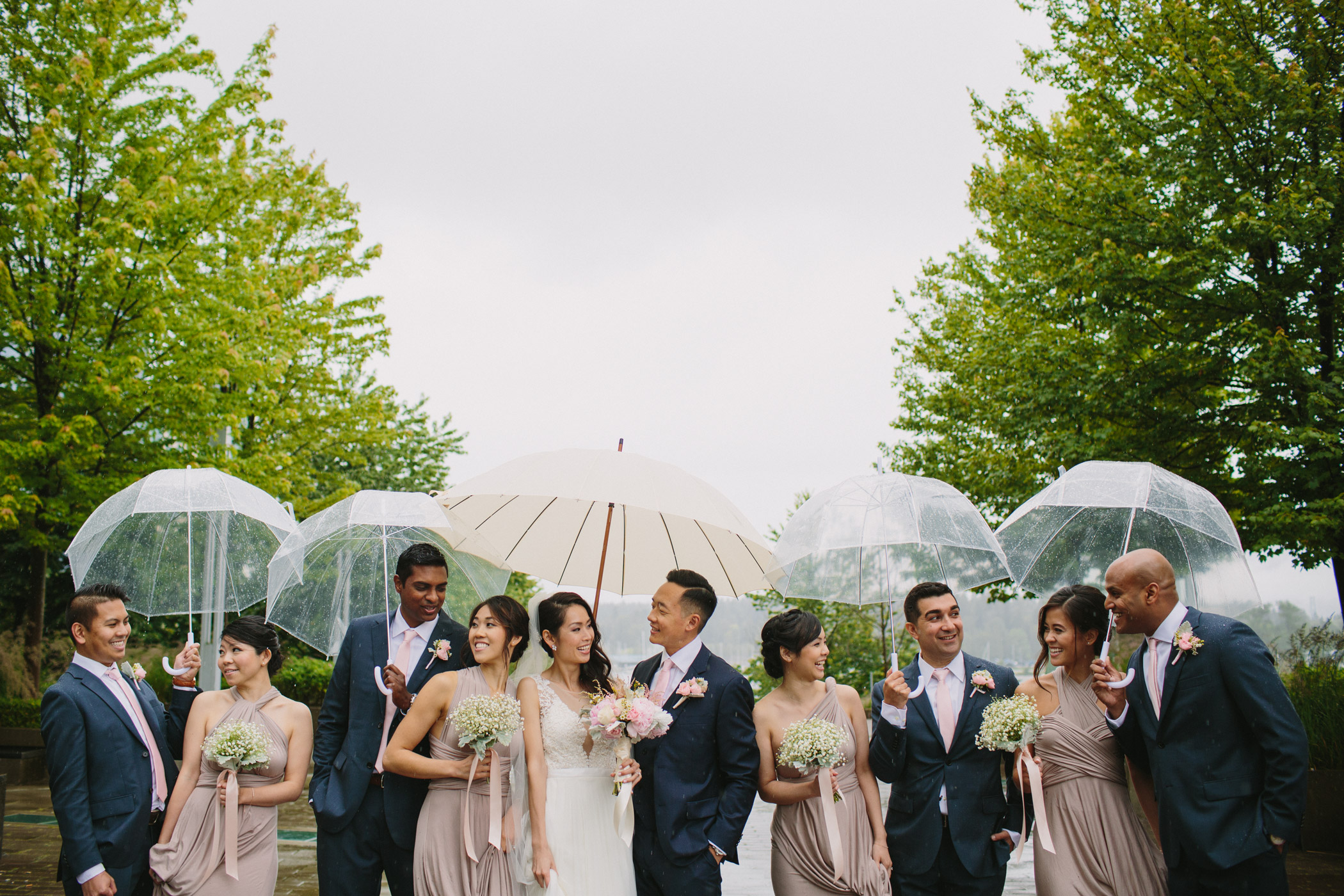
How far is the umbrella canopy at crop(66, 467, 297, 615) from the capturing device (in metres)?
5.24

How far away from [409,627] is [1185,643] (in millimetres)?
3716

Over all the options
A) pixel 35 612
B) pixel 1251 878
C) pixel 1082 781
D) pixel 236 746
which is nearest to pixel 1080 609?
pixel 1082 781

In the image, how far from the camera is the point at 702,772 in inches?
176

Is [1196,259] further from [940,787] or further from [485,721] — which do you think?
[485,721]

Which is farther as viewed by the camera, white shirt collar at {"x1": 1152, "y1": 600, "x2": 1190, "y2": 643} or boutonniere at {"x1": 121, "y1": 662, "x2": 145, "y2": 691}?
boutonniere at {"x1": 121, "y1": 662, "x2": 145, "y2": 691}

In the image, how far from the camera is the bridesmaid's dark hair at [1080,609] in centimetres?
466

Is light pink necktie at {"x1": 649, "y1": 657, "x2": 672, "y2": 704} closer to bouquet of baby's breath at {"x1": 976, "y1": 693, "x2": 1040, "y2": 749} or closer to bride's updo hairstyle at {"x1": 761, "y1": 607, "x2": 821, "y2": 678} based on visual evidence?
bride's updo hairstyle at {"x1": 761, "y1": 607, "x2": 821, "y2": 678}

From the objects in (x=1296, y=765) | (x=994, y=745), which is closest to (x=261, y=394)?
(x=994, y=745)

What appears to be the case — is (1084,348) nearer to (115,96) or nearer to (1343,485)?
(1343,485)

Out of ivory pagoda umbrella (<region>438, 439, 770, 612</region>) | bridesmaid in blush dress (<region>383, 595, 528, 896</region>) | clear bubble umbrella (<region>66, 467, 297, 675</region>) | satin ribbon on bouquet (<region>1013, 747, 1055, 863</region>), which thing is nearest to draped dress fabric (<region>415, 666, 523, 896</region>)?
bridesmaid in blush dress (<region>383, 595, 528, 896</region>)

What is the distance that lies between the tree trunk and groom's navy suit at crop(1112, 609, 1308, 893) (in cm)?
1574

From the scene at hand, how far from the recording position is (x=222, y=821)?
455 centimetres

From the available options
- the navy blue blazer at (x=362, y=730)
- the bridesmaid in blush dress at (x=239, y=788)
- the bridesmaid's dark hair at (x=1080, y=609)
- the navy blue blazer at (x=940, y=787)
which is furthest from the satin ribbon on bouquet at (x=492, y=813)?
the bridesmaid's dark hair at (x=1080, y=609)

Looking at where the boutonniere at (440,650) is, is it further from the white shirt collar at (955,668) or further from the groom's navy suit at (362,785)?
the white shirt collar at (955,668)
